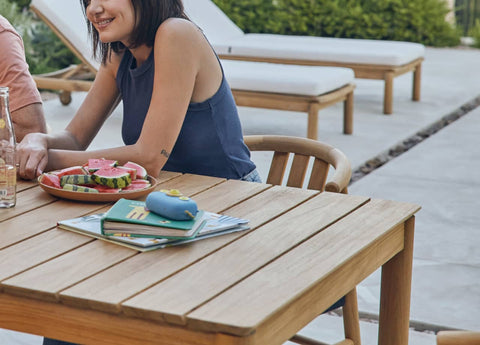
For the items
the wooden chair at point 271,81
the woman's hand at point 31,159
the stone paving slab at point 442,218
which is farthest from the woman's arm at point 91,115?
the wooden chair at point 271,81

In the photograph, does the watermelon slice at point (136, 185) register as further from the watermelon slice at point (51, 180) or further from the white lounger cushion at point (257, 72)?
the white lounger cushion at point (257, 72)

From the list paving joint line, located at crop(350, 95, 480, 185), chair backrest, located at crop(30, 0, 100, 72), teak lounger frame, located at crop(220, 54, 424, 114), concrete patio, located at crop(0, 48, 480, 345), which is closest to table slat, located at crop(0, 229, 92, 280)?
concrete patio, located at crop(0, 48, 480, 345)

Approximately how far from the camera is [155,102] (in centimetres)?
221

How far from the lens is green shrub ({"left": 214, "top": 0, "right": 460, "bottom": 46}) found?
10789mm

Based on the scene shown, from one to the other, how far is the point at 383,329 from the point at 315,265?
0.52 m

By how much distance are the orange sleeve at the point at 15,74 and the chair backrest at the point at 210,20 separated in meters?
4.19

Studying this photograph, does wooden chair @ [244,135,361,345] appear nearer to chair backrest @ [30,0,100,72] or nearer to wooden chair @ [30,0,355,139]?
wooden chair @ [30,0,355,139]

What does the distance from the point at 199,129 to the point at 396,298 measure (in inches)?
29.5

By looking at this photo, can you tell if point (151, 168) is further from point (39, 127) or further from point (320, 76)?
point (320, 76)

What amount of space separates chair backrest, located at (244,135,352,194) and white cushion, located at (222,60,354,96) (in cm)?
276

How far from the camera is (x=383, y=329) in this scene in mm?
2004

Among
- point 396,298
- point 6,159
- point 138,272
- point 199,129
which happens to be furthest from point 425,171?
point 138,272

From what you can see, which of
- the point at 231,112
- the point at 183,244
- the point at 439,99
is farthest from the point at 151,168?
the point at 439,99

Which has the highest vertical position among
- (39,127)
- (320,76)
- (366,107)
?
(39,127)
